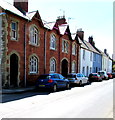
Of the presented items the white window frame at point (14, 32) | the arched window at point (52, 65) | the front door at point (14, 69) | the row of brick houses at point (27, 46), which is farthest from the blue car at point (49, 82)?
the arched window at point (52, 65)

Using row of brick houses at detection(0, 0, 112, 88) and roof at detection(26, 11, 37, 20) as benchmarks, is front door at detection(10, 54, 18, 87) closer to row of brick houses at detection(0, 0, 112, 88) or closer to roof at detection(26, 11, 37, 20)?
row of brick houses at detection(0, 0, 112, 88)

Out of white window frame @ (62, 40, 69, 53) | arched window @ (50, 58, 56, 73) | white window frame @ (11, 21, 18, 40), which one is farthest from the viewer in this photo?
white window frame @ (62, 40, 69, 53)

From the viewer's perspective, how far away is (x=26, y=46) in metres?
16.4

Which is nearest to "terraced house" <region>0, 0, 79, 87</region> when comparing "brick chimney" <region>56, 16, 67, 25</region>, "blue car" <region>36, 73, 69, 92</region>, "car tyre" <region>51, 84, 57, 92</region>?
"blue car" <region>36, 73, 69, 92</region>

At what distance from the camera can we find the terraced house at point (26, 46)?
46.2 feet

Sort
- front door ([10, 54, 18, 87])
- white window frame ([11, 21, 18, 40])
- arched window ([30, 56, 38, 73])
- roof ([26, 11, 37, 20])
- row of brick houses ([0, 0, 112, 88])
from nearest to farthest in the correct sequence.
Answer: row of brick houses ([0, 0, 112, 88])
white window frame ([11, 21, 18, 40])
front door ([10, 54, 18, 87])
roof ([26, 11, 37, 20])
arched window ([30, 56, 38, 73])

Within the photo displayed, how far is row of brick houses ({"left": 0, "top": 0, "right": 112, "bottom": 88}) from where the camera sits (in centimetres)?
1409

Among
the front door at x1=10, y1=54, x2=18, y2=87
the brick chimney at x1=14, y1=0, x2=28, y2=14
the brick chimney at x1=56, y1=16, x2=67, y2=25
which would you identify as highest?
the brick chimney at x1=56, y1=16, x2=67, y2=25

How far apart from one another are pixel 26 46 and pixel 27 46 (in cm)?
17

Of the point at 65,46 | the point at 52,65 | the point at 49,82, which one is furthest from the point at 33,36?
the point at 65,46

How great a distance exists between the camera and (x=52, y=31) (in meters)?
20.5

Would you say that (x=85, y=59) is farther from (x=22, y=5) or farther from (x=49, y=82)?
(x=49, y=82)

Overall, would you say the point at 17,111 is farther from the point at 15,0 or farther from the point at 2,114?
the point at 15,0

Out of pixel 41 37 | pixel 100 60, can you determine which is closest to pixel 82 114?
pixel 41 37
